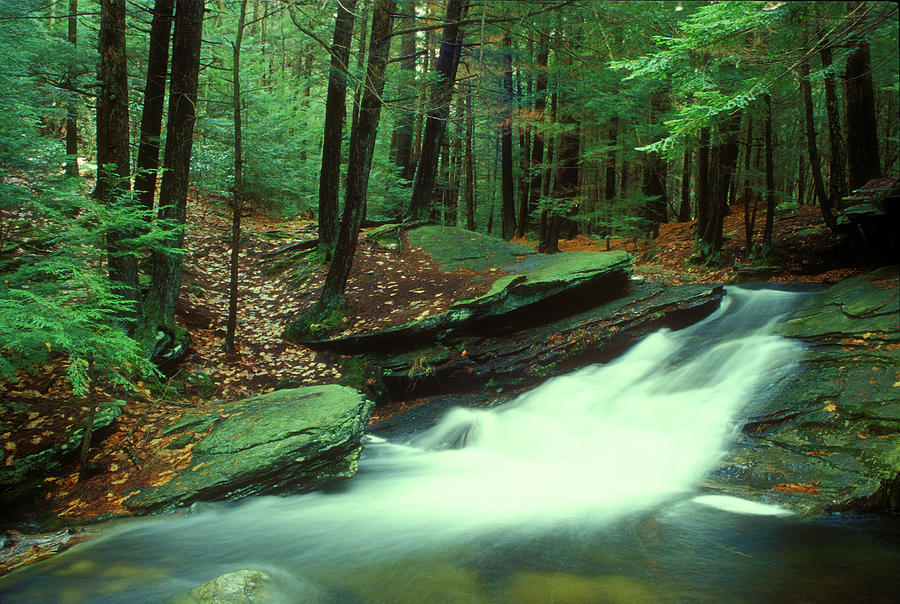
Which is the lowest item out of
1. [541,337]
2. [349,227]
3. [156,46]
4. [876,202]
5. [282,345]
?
[282,345]

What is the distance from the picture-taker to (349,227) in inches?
370

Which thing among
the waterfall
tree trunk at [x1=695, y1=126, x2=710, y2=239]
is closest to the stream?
the waterfall

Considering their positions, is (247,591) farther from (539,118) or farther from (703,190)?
(539,118)

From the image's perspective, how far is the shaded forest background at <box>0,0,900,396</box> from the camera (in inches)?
194

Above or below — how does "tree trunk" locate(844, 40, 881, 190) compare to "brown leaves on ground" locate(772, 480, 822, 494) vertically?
above

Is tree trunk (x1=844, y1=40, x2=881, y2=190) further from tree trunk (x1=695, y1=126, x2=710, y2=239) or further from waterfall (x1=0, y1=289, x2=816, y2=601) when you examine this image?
waterfall (x1=0, y1=289, x2=816, y2=601)

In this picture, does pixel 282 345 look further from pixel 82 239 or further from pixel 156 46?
pixel 156 46

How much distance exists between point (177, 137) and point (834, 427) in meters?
10.00

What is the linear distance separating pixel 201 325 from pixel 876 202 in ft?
41.4

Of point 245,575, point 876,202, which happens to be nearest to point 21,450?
point 245,575

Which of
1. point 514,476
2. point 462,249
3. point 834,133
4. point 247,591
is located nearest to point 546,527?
point 514,476

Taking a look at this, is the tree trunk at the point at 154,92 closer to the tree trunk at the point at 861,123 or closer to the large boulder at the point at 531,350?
the large boulder at the point at 531,350

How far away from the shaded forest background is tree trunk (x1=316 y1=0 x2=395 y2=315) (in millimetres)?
43

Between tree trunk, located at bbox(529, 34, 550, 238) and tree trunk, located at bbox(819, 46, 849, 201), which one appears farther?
tree trunk, located at bbox(529, 34, 550, 238)
